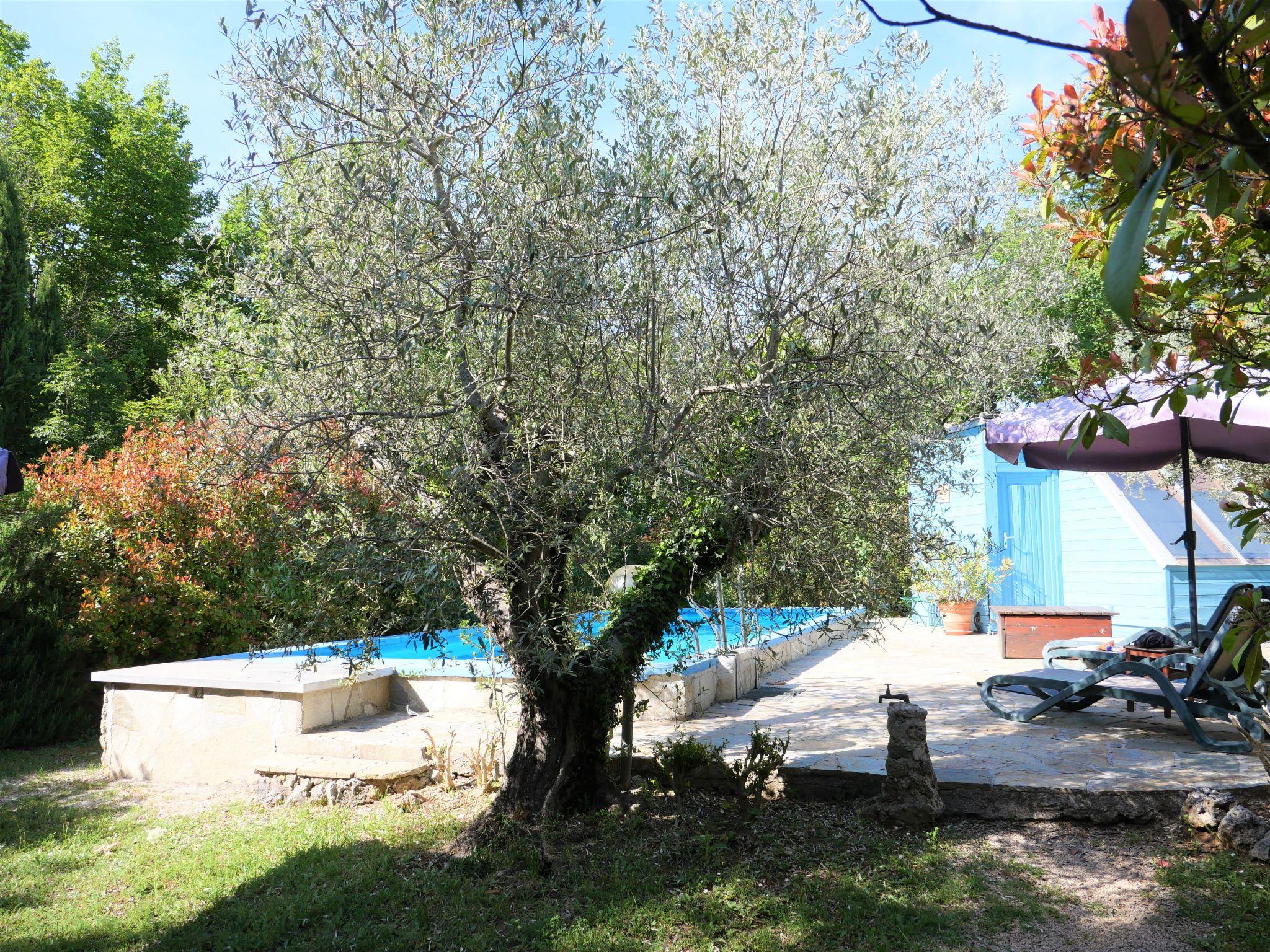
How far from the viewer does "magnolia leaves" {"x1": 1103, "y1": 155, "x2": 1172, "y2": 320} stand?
0.63 m

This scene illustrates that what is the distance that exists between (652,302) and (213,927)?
147 inches

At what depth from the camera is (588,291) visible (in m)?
3.67

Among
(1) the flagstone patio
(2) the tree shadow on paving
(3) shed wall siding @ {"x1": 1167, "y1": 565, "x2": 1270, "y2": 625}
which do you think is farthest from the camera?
(3) shed wall siding @ {"x1": 1167, "y1": 565, "x2": 1270, "y2": 625}

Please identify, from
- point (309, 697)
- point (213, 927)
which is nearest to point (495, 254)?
point (213, 927)

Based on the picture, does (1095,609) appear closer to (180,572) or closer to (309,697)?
(309,697)

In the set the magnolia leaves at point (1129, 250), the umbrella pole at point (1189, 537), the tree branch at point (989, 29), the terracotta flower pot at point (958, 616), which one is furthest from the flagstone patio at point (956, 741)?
the magnolia leaves at point (1129, 250)

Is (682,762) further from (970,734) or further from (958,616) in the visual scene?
(958,616)

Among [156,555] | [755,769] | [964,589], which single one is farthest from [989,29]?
[964,589]

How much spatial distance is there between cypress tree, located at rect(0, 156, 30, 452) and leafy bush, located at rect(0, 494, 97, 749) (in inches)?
329

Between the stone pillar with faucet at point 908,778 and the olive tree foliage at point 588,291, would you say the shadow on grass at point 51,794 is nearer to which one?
the olive tree foliage at point 588,291

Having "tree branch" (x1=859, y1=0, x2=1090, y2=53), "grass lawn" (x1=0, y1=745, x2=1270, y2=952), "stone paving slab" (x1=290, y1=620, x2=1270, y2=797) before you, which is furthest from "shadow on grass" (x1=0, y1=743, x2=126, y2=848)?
"tree branch" (x1=859, y1=0, x2=1090, y2=53)

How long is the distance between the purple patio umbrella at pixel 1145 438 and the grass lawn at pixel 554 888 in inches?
122

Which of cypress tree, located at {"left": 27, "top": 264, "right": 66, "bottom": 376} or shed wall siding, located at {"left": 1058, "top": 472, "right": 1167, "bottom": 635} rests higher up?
cypress tree, located at {"left": 27, "top": 264, "right": 66, "bottom": 376}

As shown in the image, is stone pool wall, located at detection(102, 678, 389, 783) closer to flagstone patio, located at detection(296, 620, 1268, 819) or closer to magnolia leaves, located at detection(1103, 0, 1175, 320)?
flagstone patio, located at detection(296, 620, 1268, 819)
